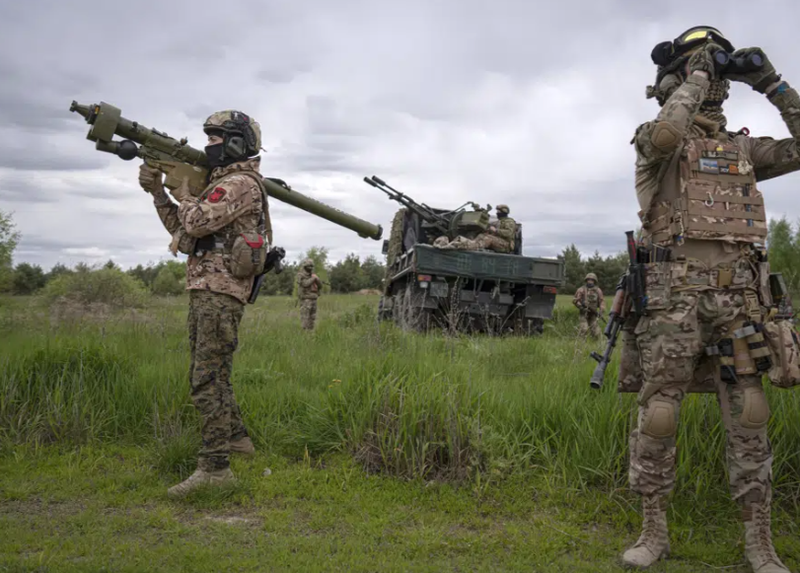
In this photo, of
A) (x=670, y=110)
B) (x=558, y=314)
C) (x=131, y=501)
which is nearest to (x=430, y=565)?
(x=131, y=501)

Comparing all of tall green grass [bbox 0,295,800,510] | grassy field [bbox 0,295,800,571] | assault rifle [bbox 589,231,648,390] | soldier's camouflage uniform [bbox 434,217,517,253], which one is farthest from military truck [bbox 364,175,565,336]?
assault rifle [bbox 589,231,648,390]

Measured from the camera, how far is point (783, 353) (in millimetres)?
3186

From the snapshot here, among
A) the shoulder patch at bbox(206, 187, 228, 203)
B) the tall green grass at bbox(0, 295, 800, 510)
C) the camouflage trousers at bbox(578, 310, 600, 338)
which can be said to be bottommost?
the tall green grass at bbox(0, 295, 800, 510)

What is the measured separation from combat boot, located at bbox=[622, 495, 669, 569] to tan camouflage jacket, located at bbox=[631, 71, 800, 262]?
1.30 meters

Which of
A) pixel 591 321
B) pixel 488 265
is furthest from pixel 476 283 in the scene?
pixel 591 321

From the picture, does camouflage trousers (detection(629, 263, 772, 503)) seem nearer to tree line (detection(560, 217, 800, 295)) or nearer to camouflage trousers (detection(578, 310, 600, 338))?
camouflage trousers (detection(578, 310, 600, 338))

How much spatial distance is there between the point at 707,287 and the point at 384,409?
Result: 2.22 metres

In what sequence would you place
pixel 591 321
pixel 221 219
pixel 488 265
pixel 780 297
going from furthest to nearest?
pixel 591 321 → pixel 488 265 → pixel 221 219 → pixel 780 297

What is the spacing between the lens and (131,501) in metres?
3.94

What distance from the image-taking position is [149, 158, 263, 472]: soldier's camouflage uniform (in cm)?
414

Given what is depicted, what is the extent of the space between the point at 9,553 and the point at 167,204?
2364mm

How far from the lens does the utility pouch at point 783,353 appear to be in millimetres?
3164

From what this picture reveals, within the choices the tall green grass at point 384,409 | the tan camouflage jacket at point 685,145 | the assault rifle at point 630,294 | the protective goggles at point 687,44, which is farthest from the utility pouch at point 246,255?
the protective goggles at point 687,44

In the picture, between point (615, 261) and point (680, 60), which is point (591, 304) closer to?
point (680, 60)
